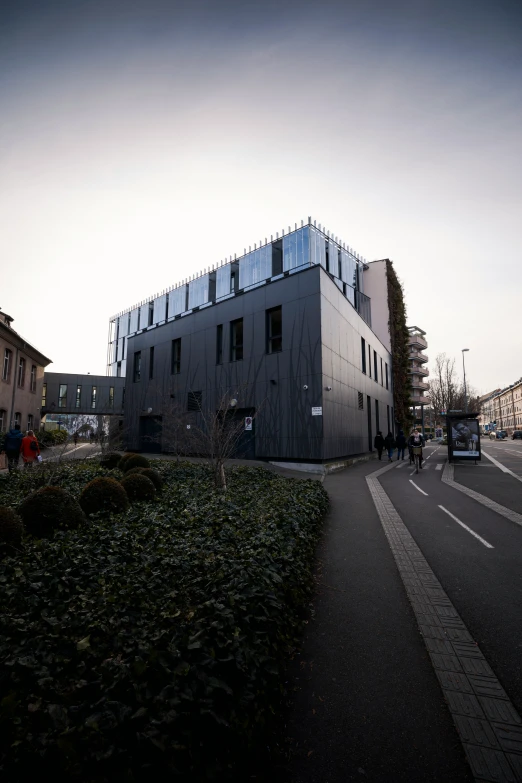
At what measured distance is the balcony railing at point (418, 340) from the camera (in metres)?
62.2

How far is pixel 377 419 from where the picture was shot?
1236 inches

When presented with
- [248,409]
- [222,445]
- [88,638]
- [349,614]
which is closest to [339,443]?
[248,409]

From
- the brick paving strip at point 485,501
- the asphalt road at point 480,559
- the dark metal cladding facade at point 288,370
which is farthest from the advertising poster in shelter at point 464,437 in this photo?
the asphalt road at point 480,559

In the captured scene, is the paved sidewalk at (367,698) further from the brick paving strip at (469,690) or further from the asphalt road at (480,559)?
the asphalt road at (480,559)

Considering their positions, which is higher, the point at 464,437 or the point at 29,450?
the point at 464,437

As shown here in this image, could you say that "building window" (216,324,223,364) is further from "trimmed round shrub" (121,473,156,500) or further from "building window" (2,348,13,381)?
"trimmed round shrub" (121,473,156,500)

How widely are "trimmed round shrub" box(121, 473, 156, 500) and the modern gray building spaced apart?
6172 millimetres

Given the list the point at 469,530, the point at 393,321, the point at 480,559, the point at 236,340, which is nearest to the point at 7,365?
the point at 236,340

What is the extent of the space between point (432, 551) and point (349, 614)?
9.00 ft

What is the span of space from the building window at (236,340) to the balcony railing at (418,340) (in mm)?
47969

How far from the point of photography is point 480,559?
584 cm

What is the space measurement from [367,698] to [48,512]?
5116mm

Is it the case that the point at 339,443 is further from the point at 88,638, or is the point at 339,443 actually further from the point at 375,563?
the point at 88,638

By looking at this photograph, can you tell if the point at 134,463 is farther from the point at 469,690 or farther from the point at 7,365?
the point at 7,365
